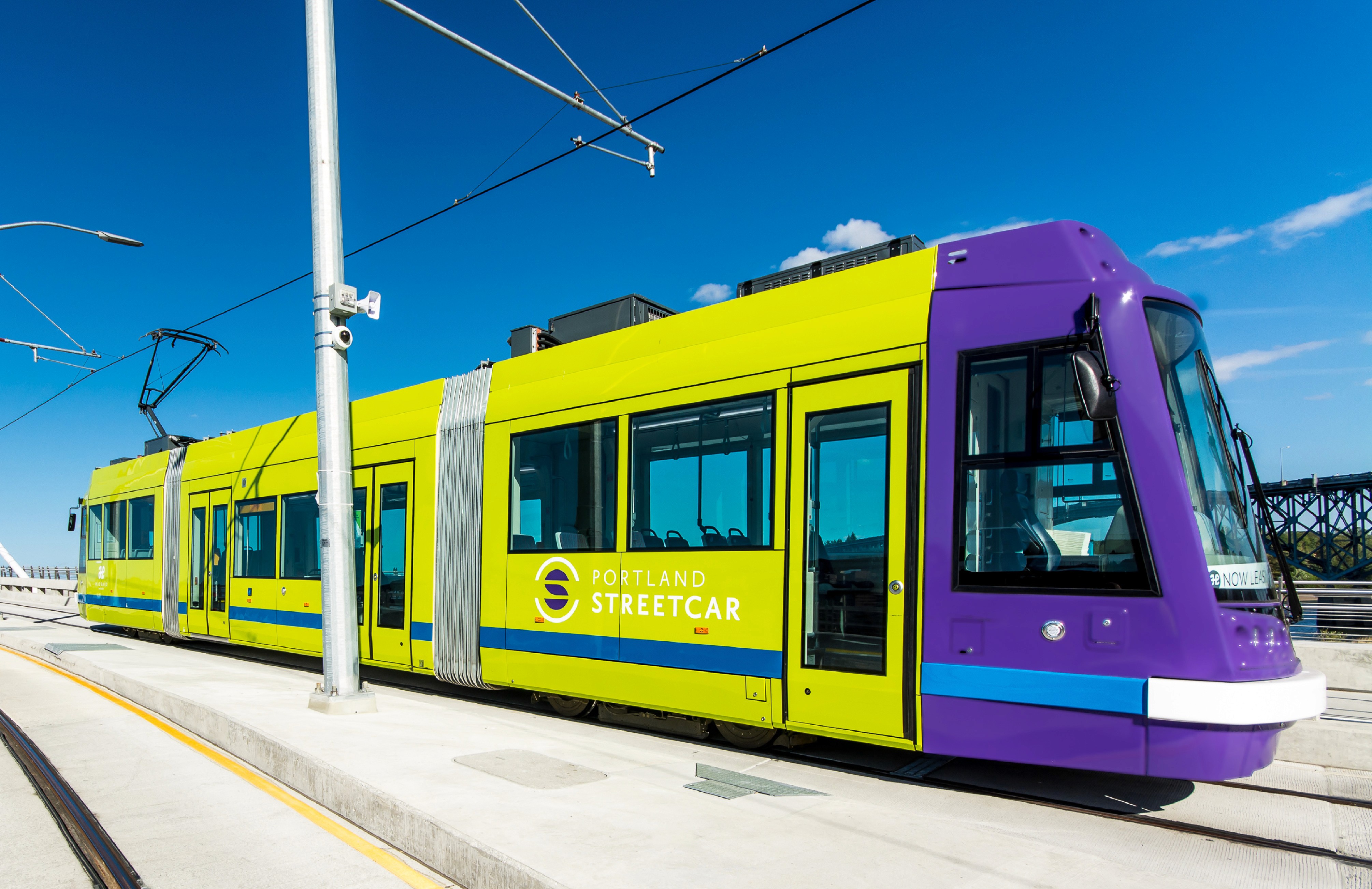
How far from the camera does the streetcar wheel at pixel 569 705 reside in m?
8.27

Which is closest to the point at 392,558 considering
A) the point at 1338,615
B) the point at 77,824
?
the point at 77,824

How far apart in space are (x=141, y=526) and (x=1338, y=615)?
2099 centimetres

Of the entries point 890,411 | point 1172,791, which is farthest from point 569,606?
point 1172,791

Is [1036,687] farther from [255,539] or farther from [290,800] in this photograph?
[255,539]

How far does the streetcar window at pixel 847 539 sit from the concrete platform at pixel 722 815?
96cm

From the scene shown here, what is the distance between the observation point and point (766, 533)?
6.34 metres

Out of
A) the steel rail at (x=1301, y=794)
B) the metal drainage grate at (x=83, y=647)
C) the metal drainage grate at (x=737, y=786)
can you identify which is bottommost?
the metal drainage grate at (x=83, y=647)

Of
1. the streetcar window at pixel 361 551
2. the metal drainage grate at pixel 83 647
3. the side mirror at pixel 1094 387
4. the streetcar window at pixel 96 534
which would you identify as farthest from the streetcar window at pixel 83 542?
the side mirror at pixel 1094 387

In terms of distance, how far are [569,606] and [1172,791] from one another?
4976 millimetres

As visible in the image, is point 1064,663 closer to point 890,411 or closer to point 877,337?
point 890,411

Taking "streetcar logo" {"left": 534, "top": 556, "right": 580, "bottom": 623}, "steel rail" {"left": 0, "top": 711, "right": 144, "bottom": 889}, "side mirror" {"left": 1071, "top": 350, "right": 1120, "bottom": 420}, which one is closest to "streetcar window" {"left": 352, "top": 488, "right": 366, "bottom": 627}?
"streetcar logo" {"left": 534, "top": 556, "right": 580, "bottom": 623}

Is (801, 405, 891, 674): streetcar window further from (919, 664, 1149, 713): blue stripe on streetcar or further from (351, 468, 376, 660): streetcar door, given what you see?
(351, 468, 376, 660): streetcar door

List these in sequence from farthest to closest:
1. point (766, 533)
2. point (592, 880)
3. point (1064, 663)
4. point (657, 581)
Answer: point (657, 581) → point (766, 533) → point (1064, 663) → point (592, 880)

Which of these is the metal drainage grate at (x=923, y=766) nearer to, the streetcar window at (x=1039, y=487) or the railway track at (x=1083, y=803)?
the railway track at (x=1083, y=803)
